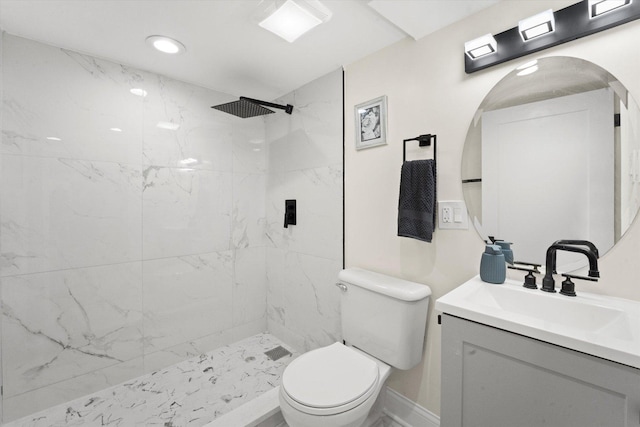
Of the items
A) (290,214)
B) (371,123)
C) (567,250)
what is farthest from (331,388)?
(371,123)

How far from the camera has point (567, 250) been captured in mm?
993

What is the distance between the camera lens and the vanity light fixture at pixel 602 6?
934 millimetres

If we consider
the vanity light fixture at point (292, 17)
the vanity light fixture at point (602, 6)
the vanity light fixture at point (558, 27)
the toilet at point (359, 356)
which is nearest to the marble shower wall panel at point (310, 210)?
the toilet at point (359, 356)

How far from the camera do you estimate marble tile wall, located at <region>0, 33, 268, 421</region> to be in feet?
4.98

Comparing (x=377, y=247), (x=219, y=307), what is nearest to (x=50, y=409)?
(x=219, y=307)

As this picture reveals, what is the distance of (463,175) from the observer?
133 cm

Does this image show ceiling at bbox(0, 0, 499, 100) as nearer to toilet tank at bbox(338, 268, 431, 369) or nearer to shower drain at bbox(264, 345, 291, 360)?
toilet tank at bbox(338, 268, 431, 369)

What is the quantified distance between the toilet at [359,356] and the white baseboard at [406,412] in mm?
316

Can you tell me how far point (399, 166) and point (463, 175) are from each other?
35 centimetres

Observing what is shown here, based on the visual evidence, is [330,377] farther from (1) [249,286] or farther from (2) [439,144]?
(1) [249,286]

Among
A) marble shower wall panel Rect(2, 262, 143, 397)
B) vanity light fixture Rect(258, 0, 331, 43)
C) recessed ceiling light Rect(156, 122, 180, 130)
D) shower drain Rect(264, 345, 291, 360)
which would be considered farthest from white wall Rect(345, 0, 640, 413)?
marble shower wall panel Rect(2, 262, 143, 397)

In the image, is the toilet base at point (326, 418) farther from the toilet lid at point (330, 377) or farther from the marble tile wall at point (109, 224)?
the marble tile wall at point (109, 224)

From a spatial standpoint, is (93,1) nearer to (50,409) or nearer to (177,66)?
(177,66)

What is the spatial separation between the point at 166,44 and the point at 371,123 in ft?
4.30
